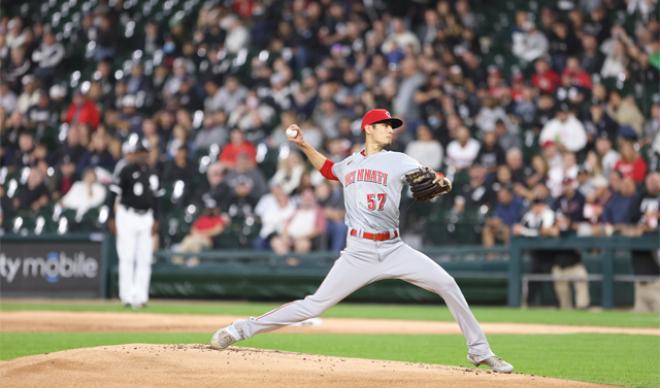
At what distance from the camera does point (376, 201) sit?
24.9 ft

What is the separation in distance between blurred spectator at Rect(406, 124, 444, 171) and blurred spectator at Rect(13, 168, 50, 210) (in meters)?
6.86

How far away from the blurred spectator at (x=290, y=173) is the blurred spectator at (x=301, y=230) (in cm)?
49

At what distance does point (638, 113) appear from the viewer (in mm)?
17500

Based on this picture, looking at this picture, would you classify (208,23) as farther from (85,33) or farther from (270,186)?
(270,186)

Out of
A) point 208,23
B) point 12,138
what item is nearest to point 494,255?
point 208,23

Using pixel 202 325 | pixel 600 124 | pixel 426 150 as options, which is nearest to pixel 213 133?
pixel 426 150

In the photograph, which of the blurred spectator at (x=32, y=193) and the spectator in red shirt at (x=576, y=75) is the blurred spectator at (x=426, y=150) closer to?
the spectator in red shirt at (x=576, y=75)

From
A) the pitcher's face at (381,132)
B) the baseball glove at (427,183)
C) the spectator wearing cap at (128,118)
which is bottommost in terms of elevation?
the baseball glove at (427,183)

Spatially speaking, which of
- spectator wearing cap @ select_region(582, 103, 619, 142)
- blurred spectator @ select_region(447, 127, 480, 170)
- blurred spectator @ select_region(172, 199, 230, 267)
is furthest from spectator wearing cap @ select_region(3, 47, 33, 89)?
spectator wearing cap @ select_region(582, 103, 619, 142)

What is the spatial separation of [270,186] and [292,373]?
11.9 meters

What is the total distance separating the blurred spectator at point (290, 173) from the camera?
18516 mm

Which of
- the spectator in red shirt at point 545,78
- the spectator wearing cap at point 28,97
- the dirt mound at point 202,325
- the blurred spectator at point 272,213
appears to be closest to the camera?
the dirt mound at point 202,325

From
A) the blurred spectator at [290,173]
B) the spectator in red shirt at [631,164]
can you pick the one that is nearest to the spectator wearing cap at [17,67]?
the blurred spectator at [290,173]

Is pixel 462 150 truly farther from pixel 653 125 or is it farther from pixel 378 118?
pixel 378 118
